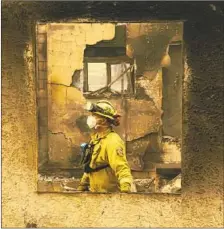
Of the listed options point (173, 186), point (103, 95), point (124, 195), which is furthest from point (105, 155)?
point (173, 186)

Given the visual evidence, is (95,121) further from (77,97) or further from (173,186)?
(173,186)

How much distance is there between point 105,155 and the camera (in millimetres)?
6348

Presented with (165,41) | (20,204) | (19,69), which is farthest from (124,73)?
(20,204)

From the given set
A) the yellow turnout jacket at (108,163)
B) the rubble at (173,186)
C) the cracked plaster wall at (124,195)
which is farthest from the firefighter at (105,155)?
the rubble at (173,186)

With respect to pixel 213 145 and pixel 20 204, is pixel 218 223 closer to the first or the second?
pixel 213 145

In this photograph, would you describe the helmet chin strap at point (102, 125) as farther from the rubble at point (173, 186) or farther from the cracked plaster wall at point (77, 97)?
the rubble at point (173, 186)

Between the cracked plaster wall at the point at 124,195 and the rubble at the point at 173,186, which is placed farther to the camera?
the rubble at the point at 173,186

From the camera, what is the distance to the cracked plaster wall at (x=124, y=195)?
245 inches

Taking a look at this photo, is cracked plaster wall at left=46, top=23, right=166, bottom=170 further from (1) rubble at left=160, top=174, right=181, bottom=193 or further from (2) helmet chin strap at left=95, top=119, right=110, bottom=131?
(1) rubble at left=160, top=174, right=181, bottom=193

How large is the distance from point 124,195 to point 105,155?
1.13ft

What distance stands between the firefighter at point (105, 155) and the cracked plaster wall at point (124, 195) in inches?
4.9

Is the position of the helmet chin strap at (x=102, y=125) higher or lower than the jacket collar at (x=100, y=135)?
higher

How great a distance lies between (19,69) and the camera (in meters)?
6.38

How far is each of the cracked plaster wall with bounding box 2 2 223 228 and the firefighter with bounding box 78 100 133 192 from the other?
0.12 meters
